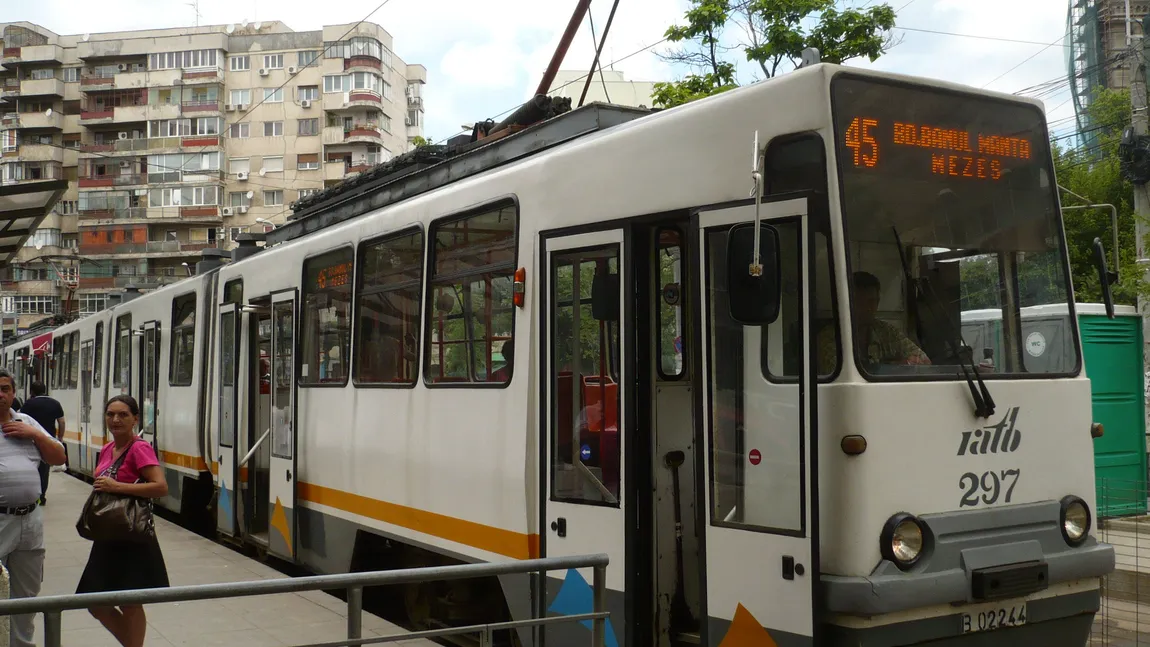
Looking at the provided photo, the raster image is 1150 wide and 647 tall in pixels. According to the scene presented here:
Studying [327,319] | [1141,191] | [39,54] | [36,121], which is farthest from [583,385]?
[39,54]

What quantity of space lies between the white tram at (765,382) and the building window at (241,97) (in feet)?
213

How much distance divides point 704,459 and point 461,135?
15.0ft

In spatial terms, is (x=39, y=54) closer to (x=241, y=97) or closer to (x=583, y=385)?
(x=241, y=97)

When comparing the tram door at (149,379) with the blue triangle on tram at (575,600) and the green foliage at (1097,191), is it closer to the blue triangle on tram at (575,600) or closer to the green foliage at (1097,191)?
the blue triangle on tram at (575,600)

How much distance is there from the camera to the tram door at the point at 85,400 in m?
21.2

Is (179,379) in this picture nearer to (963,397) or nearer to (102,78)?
(963,397)

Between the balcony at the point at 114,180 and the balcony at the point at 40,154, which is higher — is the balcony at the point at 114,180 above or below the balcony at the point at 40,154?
below

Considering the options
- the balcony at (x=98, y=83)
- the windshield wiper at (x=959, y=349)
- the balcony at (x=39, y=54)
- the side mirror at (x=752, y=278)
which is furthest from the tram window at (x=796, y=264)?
the balcony at (x=39, y=54)

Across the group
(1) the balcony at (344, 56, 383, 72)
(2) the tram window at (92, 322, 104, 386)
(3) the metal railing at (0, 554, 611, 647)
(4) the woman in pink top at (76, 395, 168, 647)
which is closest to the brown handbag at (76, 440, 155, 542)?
(4) the woman in pink top at (76, 395, 168, 647)

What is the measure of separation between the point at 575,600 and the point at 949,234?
256cm

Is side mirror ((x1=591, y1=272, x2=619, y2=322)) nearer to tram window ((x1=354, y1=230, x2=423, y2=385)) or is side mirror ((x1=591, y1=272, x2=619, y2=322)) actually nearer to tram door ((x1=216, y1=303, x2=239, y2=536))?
tram window ((x1=354, y1=230, x2=423, y2=385))

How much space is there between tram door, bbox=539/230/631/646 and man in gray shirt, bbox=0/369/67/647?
284 cm

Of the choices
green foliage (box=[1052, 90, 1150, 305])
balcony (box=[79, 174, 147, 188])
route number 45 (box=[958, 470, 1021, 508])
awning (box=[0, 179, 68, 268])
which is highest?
balcony (box=[79, 174, 147, 188])

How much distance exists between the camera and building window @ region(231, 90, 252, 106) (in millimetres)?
68500
